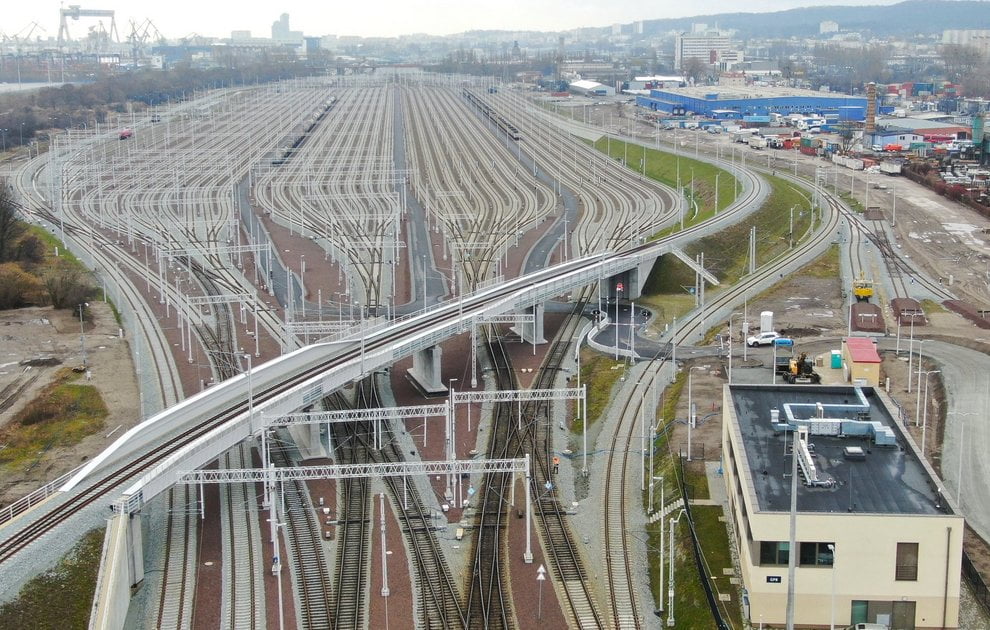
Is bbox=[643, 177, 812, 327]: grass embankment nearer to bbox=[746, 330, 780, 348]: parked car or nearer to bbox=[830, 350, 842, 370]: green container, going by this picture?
bbox=[746, 330, 780, 348]: parked car

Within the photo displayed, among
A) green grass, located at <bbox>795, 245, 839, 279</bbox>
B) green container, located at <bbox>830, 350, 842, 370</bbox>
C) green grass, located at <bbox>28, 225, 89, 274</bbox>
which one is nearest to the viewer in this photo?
green container, located at <bbox>830, 350, 842, 370</bbox>

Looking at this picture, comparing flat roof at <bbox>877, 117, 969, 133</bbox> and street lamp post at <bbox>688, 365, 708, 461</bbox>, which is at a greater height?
flat roof at <bbox>877, 117, 969, 133</bbox>

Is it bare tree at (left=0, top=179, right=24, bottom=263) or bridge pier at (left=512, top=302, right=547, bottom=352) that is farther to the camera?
bare tree at (left=0, top=179, right=24, bottom=263)

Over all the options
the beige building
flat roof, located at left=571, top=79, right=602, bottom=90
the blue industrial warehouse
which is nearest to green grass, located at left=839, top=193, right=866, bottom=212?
the beige building

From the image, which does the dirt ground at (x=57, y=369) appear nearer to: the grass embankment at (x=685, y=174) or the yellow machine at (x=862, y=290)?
the yellow machine at (x=862, y=290)

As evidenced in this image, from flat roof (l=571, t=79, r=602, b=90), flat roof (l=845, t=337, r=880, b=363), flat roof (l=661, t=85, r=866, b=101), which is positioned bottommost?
flat roof (l=845, t=337, r=880, b=363)

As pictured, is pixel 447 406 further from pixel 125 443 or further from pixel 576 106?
pixel 576 106

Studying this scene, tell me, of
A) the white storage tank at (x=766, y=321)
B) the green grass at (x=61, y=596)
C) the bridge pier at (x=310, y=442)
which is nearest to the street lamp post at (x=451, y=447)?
the bridge pier at (x=310, y=442)
